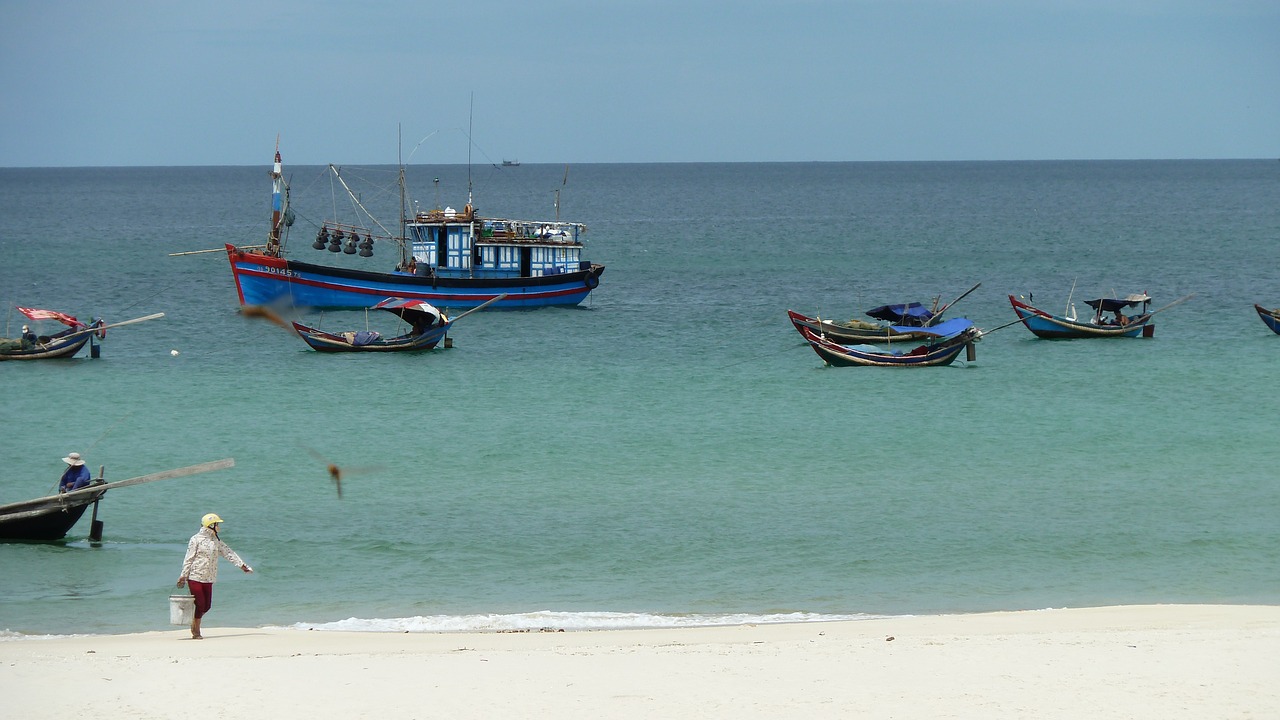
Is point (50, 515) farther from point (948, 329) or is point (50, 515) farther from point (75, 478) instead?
point (948, 329)

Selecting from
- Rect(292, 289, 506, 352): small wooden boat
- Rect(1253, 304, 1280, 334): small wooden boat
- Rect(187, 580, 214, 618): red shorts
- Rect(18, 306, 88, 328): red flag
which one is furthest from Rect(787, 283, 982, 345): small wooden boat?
Rect(187, 580, 214, 618): red shorts

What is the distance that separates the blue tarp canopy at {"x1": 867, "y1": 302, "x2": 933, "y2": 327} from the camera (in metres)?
33.4

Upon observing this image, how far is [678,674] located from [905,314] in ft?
78.5

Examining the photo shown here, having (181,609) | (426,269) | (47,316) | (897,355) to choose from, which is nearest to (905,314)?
(897,355)

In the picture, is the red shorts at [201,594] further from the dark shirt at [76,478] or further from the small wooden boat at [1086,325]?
the small wooden boat at [1086,325]

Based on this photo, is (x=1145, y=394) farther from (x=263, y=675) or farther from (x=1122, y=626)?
(x=263, y=675)

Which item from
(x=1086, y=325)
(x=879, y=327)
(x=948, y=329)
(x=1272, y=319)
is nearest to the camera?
(x=948, y=329)

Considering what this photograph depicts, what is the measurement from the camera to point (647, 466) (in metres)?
21.6

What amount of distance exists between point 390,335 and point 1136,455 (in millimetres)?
22203

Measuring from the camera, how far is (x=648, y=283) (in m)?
53.9

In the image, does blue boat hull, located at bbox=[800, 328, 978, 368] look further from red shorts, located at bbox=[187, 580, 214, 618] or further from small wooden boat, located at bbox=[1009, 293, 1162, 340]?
red shorts, located at bbox=[187, 580, 214, 618]

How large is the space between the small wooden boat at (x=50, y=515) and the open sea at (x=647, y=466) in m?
0.20

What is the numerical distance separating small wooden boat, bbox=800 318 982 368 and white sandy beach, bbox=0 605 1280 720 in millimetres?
18400

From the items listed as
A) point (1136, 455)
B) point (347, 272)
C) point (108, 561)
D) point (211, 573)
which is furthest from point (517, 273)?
A: point (211, 573)
